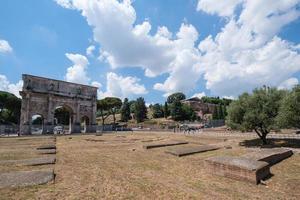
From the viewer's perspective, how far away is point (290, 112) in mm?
17328

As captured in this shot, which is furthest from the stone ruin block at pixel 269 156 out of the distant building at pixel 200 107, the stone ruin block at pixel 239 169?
the distant building at pixel 200 107

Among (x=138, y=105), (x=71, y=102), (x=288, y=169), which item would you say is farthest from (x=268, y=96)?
(x=138, y=105)

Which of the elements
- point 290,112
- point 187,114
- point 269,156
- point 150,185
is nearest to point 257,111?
A: point 290,112

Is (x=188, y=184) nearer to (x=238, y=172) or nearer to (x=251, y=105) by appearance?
(x=238, y=172)

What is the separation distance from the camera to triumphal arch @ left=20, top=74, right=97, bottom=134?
41.8 m

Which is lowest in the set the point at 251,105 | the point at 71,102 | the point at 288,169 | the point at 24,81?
the point at 288,169

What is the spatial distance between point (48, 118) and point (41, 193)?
43991 mm

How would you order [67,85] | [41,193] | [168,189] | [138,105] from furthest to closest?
1. [138,105]
2. [67,85]
3. [168,189]
4. [41,193]

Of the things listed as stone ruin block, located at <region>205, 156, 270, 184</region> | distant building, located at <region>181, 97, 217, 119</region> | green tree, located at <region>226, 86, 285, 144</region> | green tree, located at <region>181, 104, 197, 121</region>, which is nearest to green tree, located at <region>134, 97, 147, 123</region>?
green tree, located at <region>181, 104, 197, 121</region>

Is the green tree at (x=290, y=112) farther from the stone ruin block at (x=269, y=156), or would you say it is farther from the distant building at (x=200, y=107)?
the distant building at (x=200, y=107)

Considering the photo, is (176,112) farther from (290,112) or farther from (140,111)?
(290,112)

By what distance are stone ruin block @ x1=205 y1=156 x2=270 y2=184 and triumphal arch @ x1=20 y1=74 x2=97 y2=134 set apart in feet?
135

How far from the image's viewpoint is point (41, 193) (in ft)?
17.3

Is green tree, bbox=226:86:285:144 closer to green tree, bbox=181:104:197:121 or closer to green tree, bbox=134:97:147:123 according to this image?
green tree, bbox=181:104:197:121
